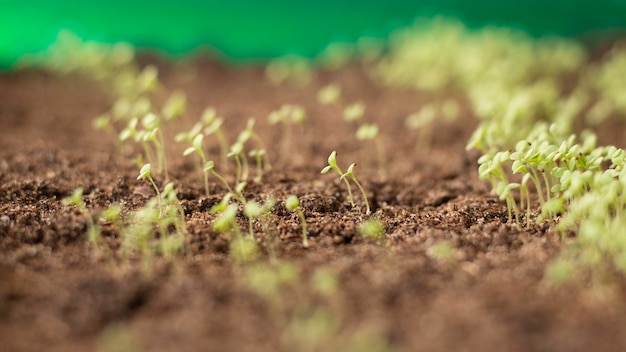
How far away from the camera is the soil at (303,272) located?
1.21 metres

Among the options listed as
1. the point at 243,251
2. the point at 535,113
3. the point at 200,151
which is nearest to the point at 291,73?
the point at 535,113

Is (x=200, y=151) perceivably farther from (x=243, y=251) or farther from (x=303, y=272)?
(x=303, y=272)

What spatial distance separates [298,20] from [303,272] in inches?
175

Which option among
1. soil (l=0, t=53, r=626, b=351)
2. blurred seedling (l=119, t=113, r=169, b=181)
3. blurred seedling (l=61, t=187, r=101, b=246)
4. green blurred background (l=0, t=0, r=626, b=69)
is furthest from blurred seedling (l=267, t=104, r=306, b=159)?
green blurred background (l=0, t=0, r=626, b=69)

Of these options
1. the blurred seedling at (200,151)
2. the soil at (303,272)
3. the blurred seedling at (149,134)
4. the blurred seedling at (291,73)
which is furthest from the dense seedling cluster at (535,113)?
the blurred seedling at (149,134)

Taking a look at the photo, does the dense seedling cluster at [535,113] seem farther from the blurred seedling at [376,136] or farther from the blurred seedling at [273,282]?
the blurred seedling at [273,282]

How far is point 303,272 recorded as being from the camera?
1.46 meters

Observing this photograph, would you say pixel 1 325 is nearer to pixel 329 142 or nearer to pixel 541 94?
pixel 329 142

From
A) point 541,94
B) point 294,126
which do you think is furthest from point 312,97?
point 541,94

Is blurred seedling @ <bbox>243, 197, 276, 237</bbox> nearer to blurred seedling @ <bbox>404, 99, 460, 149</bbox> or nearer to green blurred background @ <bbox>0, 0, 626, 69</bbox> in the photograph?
blurred seedling @ <bbox>404, 99, 460, 149</bbox>

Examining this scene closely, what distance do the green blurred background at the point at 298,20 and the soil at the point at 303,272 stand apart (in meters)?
2.95

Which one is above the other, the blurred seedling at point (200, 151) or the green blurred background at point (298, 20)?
the green blurred background at point (298, 20)

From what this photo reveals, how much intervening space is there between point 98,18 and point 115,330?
4.63 meters

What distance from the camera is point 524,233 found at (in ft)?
5.82
